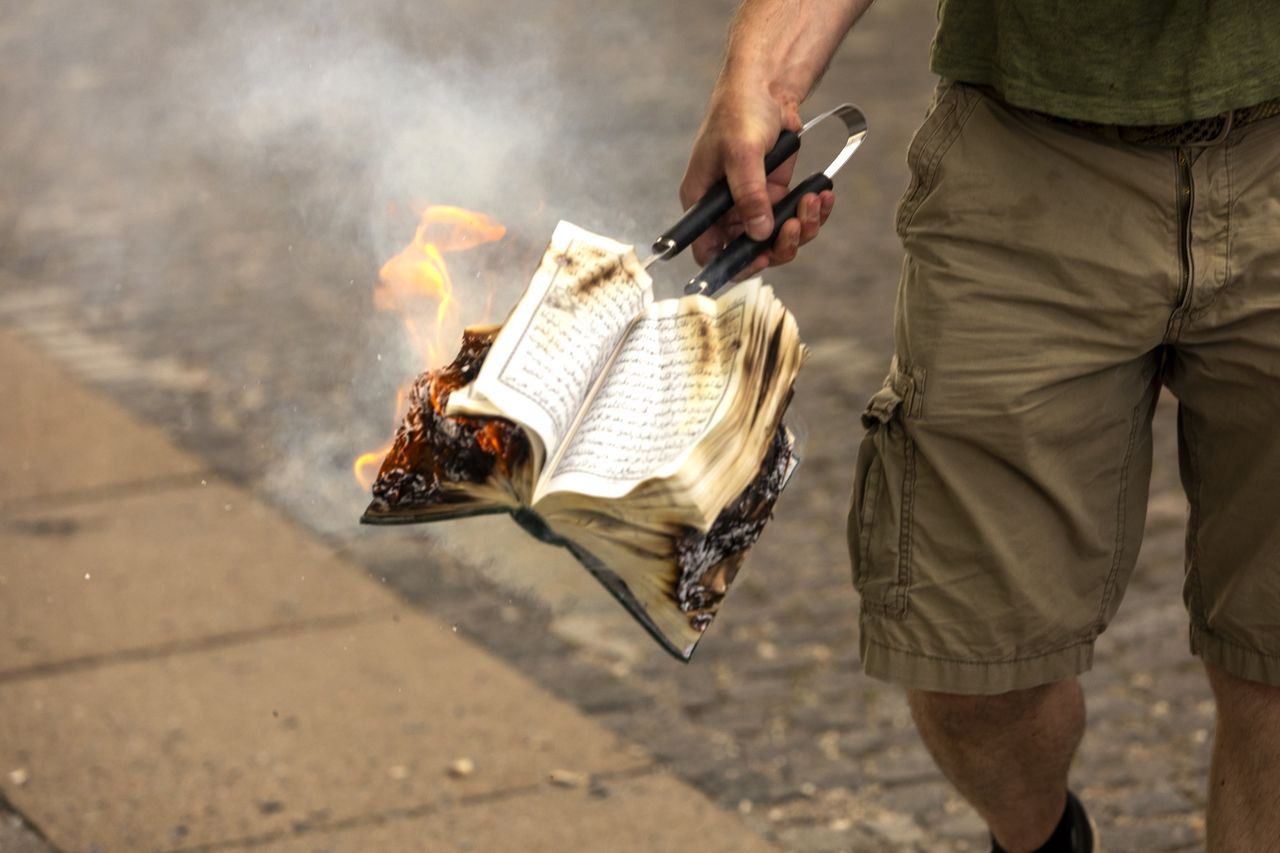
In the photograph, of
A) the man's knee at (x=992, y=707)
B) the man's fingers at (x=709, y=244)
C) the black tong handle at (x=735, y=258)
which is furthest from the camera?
the man's knee at (x=992, y=707)

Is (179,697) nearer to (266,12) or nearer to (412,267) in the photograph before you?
(412,267)

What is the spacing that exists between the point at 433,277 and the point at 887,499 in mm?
703

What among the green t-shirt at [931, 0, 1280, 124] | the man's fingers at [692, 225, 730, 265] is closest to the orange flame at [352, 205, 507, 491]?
the man's fingers at [692, 225, 730, 265]

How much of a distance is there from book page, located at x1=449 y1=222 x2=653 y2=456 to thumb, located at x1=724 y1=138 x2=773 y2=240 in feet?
0.50

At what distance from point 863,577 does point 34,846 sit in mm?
1574

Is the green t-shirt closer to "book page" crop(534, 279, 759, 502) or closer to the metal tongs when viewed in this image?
the metal tongs

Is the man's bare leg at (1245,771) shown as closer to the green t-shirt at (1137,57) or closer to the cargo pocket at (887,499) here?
the cargo pocket at (887,499)

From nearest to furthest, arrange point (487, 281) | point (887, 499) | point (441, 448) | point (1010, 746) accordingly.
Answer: point (441, 448) → point (887, 499) → point (1010, 746) → point (487, 281)

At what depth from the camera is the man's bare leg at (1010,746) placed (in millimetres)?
2469

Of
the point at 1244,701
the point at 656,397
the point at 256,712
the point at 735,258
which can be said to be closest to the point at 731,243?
the point at 735,258

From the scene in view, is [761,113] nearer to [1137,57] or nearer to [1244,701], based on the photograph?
[1137,57]

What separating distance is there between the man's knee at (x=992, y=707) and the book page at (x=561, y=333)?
0.75 meters

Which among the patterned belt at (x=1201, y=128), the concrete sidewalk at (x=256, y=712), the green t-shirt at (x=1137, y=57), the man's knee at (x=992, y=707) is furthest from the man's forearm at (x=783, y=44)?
the concrete sidewalk at (x=256, y=712)

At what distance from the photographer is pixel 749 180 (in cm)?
213
